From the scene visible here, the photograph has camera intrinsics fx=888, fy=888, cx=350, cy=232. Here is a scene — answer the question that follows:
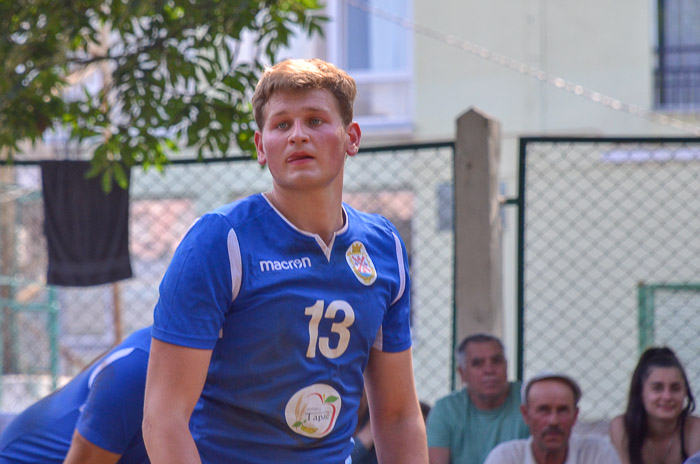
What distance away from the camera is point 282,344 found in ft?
6.46

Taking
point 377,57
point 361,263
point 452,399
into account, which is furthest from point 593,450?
point 377,57

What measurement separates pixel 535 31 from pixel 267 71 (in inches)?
384

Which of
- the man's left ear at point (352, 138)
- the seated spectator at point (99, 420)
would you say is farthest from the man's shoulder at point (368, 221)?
the seated spectator at point (99, 420)

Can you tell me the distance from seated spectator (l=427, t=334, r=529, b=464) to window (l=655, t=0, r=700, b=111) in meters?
7.58

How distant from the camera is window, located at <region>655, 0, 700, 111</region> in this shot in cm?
1141

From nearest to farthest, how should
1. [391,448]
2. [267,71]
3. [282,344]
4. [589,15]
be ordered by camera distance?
[282,344] → [267,71] → [391,448] → [589,15]

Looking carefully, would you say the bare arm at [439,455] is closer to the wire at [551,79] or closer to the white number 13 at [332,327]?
the white number 13 at [332,327]

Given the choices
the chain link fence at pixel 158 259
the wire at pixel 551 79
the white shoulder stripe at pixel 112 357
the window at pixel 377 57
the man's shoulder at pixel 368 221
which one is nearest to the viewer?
the man's shoulder at pixel 368 221

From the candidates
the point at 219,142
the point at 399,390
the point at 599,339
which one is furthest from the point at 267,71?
the point at 599,339

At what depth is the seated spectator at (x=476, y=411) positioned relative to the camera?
188 inches

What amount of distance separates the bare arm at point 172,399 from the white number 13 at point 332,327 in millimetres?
238

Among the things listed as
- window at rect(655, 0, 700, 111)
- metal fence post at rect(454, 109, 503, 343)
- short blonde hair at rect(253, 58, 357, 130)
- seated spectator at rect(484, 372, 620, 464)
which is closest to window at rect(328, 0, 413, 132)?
window at rect(655, 0, 700, 111)

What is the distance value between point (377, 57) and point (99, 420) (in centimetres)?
1032

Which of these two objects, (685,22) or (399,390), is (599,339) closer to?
(685,22)
